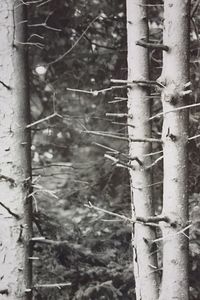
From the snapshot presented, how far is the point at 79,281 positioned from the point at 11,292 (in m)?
1.31

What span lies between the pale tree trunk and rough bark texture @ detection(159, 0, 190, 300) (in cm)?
152

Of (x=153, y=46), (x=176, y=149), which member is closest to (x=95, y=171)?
(x=176, y=149)

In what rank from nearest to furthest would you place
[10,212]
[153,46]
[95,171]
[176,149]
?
[153,46] → [176,149] → [10,212] → [95,171]

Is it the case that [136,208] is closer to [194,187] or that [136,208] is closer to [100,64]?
[194,187]

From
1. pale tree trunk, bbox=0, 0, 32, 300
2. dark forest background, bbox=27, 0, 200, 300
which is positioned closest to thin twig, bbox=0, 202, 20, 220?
Result: pale tree trunk, bbox=0, 0, 32, 300

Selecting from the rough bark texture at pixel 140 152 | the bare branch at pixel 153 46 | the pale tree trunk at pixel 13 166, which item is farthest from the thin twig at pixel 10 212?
the bare branch at pixel 153 46

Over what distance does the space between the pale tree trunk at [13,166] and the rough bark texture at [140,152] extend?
114cm

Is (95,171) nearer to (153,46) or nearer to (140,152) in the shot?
(140,152)

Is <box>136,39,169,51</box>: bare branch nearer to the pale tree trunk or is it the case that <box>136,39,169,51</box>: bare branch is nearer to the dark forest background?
the dark forest background

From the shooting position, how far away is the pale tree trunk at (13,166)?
4098mm

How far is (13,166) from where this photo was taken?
13.5 ft

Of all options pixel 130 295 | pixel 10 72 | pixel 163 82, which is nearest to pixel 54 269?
pixel 130 295

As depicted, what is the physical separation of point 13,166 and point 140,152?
1.33 metres

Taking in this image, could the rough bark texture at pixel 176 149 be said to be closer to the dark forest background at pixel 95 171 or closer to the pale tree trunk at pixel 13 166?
the dark forest background at pixel 95 171
